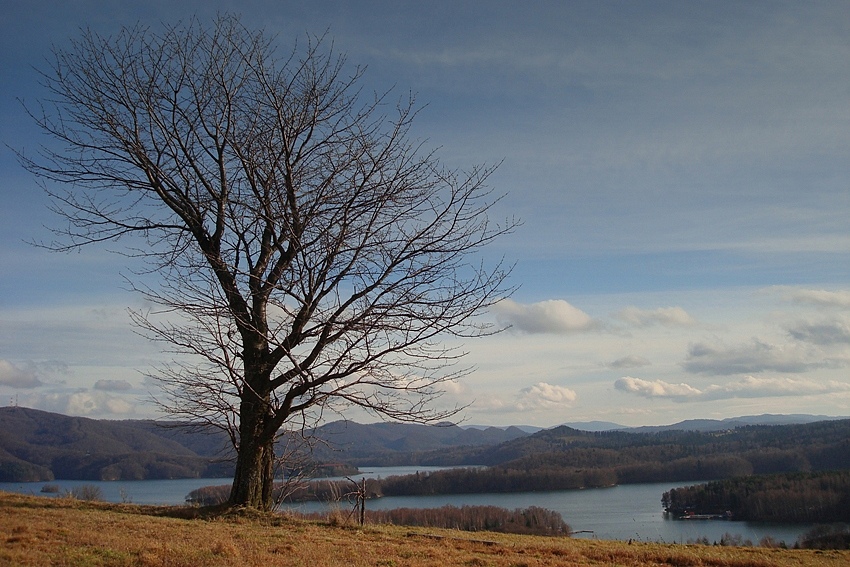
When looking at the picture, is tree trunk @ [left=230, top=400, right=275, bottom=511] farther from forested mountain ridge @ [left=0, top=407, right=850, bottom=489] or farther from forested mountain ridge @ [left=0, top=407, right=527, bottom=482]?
forested mountain ridge @ [left=0, top=407, right=850, bottom=489]

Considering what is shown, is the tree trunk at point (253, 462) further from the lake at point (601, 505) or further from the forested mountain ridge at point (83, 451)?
the forested mountain ridge at point (83, 451)

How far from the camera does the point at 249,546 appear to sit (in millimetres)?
6273

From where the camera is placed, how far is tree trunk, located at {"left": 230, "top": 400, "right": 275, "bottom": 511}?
366 inches

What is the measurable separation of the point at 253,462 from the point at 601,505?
6903 centimetres

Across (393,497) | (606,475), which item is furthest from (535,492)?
(393,497)

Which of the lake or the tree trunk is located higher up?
the tree trunk

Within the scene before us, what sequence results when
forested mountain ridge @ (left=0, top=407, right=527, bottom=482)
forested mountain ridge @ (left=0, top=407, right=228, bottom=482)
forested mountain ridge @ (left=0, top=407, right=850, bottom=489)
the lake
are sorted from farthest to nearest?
forested mountain ridge @ (left=0, top=407, right=850, bottom=489) < forested mountain ridge @ (left=0, top=407, right=228, bottom=482) < the lake < forested mountain ridge @ (left=0, top=407, right=527, bottom=482)

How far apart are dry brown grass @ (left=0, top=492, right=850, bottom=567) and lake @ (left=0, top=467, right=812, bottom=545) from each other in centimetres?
1946

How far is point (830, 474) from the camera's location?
66.9 meters

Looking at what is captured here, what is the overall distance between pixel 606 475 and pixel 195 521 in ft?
343

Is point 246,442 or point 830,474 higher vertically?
point 246,442

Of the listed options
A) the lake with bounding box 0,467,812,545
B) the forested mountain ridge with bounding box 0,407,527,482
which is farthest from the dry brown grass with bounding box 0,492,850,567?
the lake with bounding box 0,467,812,545

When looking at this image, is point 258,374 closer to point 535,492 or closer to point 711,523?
point 711,523

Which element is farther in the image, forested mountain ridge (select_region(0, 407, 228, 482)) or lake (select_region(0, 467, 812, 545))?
forested mountain ridge (select_region(0, 407, 228, 482))
